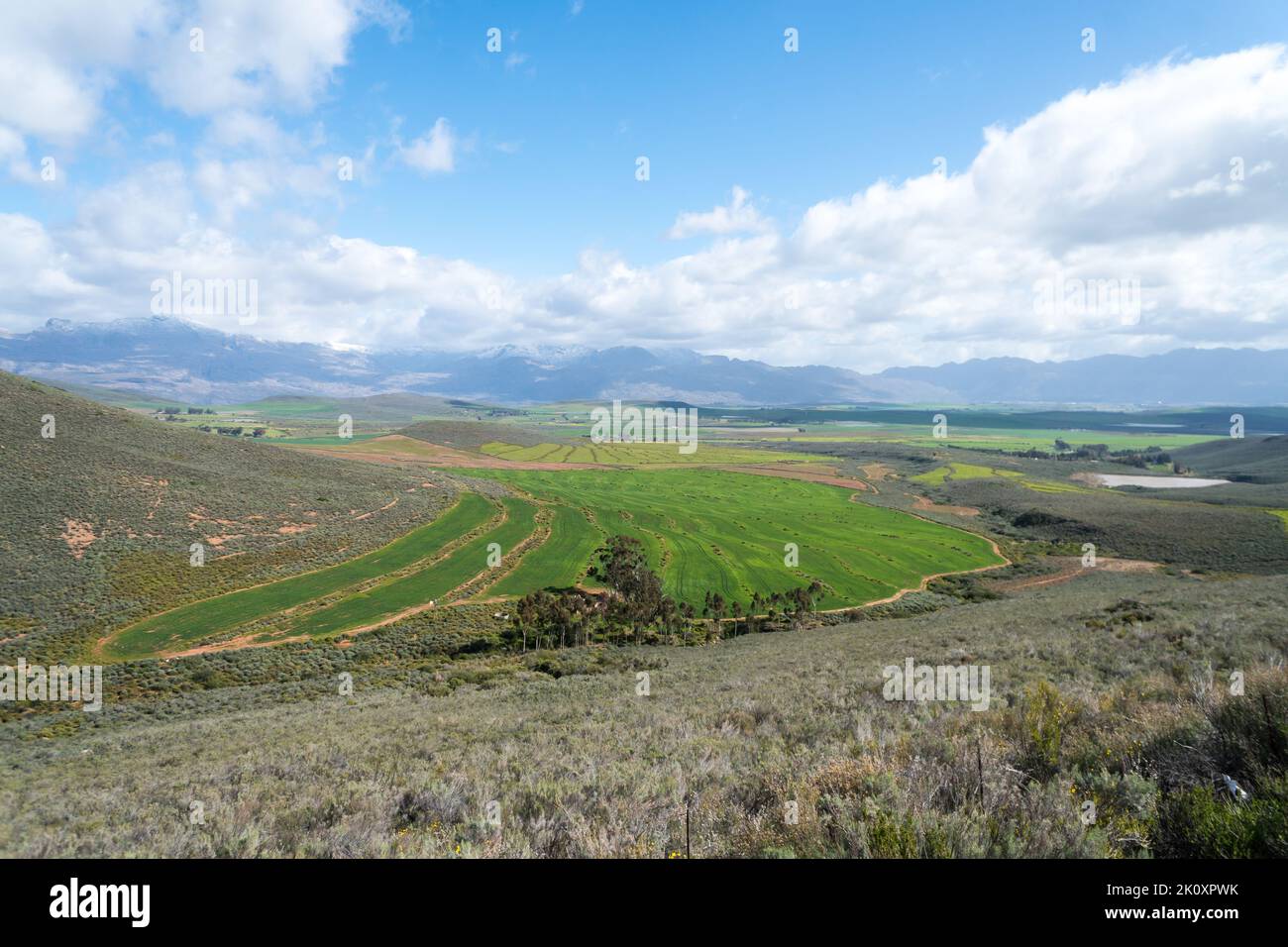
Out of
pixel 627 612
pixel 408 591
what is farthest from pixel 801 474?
pixel 408 591

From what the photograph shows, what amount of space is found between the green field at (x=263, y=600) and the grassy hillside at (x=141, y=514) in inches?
62.2

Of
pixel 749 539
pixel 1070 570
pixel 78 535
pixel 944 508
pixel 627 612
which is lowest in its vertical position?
pixel 627 612

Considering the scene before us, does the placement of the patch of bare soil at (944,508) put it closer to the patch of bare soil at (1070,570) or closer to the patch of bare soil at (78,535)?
the patch of bare soil at (1070,570)

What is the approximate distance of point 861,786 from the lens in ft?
21.1

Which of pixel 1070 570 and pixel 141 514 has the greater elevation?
pixel 141 514

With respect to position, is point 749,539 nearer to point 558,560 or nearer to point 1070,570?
point 558,560

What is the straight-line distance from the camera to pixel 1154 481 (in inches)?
4781

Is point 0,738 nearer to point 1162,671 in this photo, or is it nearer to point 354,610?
point 354,610

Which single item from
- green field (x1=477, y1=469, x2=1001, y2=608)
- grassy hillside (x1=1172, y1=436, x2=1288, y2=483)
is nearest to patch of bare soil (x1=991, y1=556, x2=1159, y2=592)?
green field (x1=477, y1=469, x2=1001, y2=608)

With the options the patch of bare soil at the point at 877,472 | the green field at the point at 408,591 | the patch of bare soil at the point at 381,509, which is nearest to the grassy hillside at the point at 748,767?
the green field at the point at 408,591

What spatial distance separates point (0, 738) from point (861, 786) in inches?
1217

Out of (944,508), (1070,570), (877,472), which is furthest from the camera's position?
(877,472)

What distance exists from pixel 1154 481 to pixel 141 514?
17646cm

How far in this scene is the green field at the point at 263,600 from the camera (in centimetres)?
3216
